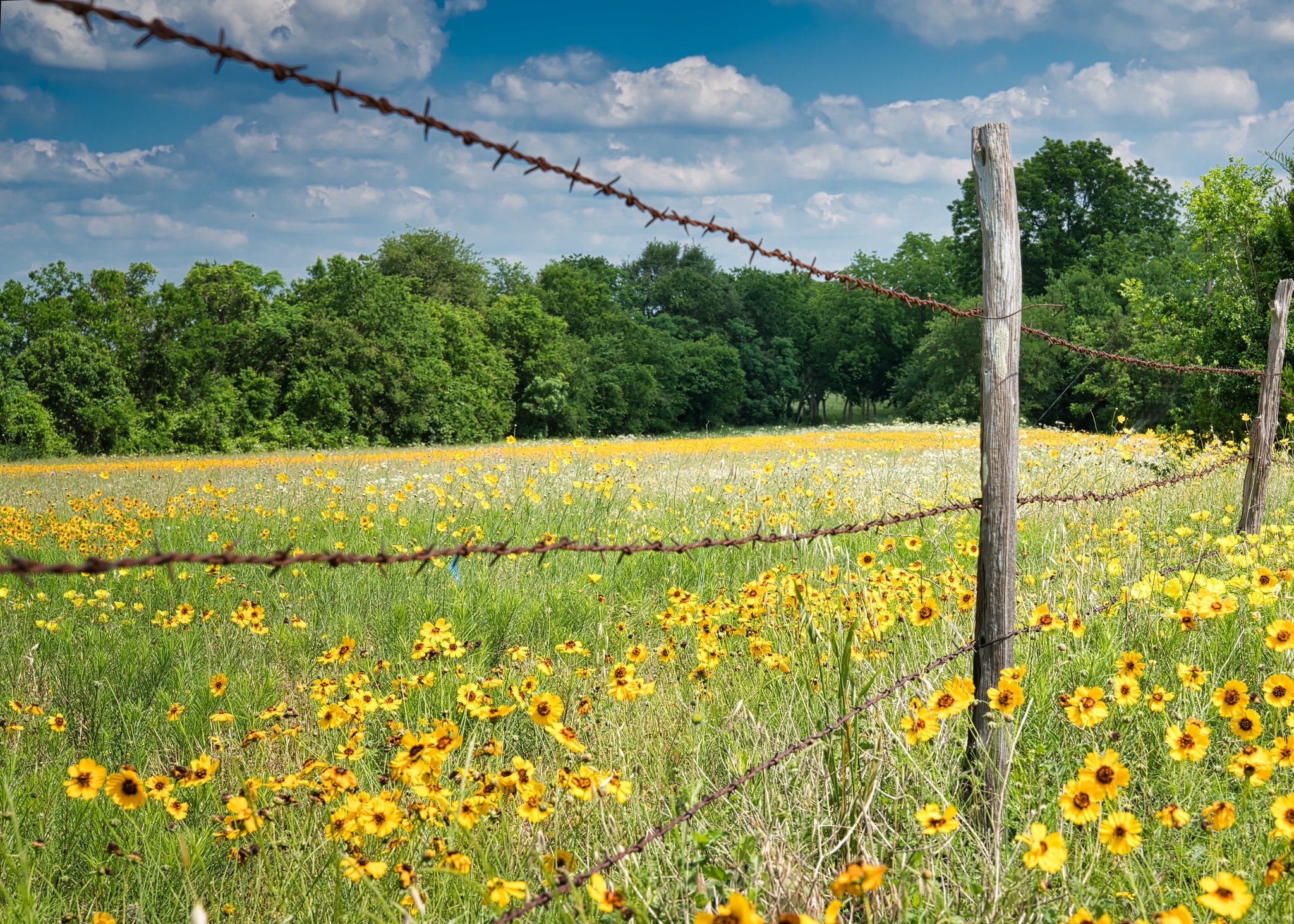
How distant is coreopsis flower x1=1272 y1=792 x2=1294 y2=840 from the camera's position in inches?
61.4

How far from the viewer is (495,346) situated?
4766 cm

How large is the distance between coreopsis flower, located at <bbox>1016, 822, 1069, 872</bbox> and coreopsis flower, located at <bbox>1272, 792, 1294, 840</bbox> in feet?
1.37

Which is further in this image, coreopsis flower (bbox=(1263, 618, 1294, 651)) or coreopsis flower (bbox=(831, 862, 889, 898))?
coreopsis flower (bbox=(1263, 618, 1294, 651))

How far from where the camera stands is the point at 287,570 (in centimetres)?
549

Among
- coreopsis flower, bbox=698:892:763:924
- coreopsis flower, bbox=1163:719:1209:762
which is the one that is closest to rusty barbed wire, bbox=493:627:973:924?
coreopsis flower, bbox=698:892:763:924

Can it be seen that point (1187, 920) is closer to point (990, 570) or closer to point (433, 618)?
point (990, 570)

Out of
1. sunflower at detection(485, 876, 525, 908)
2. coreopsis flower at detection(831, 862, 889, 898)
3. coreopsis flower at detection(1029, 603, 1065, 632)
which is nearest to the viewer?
coreopsis flower at detection(831, 862, 889, 898)

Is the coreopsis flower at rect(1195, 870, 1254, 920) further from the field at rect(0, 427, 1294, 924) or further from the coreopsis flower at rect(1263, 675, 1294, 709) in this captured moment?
the coreopsis flower at rect(1263, 675, 1294, 709)

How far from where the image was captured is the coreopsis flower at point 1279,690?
83.1 inches

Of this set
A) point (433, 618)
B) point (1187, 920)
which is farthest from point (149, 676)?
point (1187, 920)

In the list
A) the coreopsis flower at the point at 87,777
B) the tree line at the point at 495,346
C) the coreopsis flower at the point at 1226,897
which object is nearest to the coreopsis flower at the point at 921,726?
the coreopsis flower at the point at 1226,897

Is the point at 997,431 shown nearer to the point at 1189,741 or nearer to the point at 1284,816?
the point at 1189,741

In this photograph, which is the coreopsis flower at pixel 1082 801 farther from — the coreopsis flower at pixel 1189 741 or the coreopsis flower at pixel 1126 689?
the coreopsis flower at pixel 1126 689

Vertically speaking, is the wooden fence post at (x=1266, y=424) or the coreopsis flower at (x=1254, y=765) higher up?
the wooden fence post at (x=1266, y=424)
